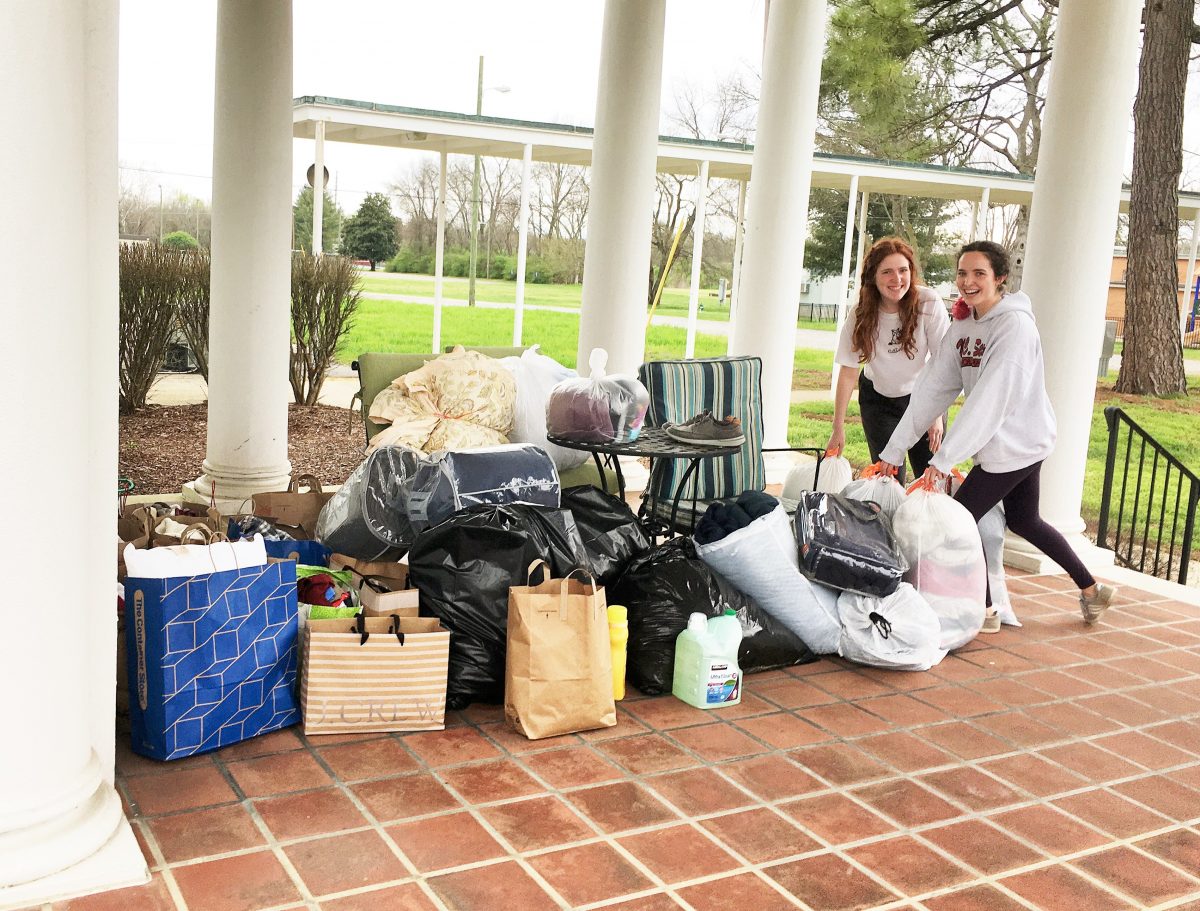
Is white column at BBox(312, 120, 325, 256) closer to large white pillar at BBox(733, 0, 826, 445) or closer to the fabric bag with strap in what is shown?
large white pillar at BBox(733, 0, 826, 445)

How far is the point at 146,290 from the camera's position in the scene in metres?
8.41

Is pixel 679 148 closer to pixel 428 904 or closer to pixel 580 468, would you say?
pixel 580 468

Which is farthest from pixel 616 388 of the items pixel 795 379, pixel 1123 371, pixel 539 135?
pixel 795 379

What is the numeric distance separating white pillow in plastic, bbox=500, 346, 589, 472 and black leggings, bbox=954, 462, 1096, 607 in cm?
167

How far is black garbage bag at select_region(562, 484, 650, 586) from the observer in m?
4.07

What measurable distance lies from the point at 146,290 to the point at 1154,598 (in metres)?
6.87

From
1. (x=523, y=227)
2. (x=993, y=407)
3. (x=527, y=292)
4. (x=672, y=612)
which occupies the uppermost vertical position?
(x=523, y=227)

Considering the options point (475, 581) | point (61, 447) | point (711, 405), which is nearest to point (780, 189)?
point (711, 405)

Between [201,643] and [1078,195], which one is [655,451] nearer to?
[201,643]

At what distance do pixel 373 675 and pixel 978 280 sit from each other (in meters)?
2.87

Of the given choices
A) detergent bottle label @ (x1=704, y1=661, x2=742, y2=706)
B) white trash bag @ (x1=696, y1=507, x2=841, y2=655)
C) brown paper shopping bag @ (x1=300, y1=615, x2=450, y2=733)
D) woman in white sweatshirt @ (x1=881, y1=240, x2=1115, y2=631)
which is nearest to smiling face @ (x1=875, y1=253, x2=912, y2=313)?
woman in white sweatshirt @ (x1=881, y1=240, x2=1115, y2=631)

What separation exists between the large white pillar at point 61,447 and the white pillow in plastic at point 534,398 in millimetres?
2572

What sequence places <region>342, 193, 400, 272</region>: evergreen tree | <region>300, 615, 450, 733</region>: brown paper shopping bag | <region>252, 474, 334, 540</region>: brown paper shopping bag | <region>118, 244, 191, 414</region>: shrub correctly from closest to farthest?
<region>300, 615, 450, 733</region>: brown paper shopping bag → <region>252, 474, 334, 540</region>: brown paper shopping bag → <region>118, 244, 191, 414</region>: shrub → <region>342, 193, 400, 272</region>: evergreen tree

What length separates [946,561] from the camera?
451 cm
